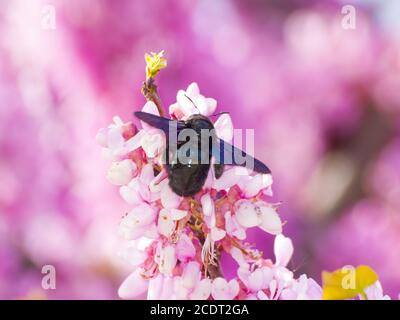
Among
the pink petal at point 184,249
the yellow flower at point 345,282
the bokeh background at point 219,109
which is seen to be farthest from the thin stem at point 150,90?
the bokeh background at point 219,109

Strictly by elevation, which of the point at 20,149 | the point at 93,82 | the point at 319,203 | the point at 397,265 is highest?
the point at 93,82

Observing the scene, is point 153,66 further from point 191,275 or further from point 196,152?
point 191,275

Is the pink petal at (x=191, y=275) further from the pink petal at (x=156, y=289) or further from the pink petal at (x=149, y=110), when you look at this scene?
the pink petal at (x=149, y=110)

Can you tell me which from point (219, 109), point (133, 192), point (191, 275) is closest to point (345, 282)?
point (191, 275)

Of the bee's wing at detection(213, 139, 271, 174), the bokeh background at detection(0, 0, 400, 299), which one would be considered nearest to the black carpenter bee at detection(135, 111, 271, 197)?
the bee's wing at detection(213, 139, 271, 174)

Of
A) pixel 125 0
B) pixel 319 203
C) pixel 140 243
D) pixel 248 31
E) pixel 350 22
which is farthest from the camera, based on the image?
pixel 248 31
